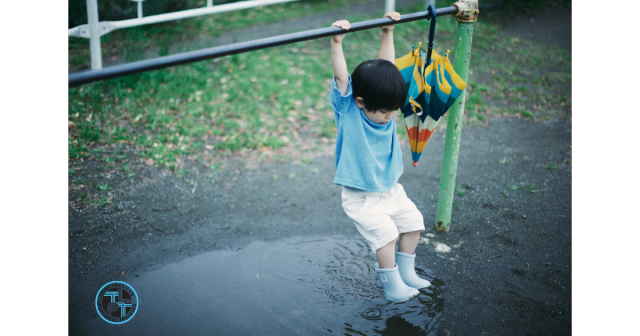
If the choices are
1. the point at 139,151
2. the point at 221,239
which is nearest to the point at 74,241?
the point at 221,239

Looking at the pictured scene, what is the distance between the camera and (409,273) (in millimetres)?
2363

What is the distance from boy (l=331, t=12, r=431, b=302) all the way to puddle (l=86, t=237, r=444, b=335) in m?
0.15

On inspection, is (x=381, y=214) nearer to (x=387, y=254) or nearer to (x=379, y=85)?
(x=387, y=254)

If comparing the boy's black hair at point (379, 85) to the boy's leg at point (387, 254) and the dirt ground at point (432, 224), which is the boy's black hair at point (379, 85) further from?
the dirt ground at point (432, 224)

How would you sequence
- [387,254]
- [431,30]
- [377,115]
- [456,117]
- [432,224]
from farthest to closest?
[432,224] < [456,117] < [431,30] < [387,254] < [377,115]

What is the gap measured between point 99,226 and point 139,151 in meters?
1.09

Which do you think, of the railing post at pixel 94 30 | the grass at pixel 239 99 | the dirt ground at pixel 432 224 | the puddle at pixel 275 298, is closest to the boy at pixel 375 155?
the puddle at pixel 275 298

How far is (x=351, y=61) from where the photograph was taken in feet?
19.2

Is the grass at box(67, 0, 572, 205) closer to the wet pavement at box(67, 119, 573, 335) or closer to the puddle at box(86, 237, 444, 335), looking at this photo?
the wet pavement at box(67, 119, 573, 335)

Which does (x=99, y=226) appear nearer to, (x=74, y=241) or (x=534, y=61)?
(x=74, y=241)

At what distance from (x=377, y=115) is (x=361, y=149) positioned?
0.17 metres

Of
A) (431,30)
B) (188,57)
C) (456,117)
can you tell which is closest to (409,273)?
(456,117)

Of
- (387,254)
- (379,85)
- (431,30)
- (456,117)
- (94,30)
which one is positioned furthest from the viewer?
(94,30)

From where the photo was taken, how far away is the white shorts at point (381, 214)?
2109mm
